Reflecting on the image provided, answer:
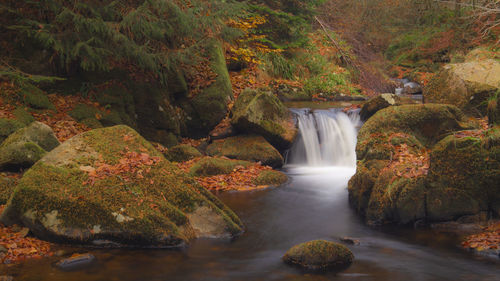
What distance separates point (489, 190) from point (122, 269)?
507cm

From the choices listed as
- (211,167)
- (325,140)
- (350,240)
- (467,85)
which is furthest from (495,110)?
(211,167)

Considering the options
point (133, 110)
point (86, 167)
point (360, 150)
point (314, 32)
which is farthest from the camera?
point (314, 32)

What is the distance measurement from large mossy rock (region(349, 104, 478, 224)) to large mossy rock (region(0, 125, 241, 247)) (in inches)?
96.5

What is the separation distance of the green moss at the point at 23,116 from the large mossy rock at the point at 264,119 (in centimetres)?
508

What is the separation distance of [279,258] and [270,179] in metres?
4.08

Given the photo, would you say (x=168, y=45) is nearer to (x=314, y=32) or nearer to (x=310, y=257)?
(x=310, y=257)

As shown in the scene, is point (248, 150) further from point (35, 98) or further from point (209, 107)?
point (35, 98)

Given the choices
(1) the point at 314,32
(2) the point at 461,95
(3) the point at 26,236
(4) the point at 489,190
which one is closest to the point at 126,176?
(3) the point at 26,236

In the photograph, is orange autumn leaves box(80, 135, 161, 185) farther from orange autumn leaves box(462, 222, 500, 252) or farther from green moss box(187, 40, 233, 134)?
green moss box(187, 40, 233, 134)

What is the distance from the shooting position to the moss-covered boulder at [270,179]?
9.16m

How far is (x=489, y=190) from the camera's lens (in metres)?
5.73

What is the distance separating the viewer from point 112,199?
521cm

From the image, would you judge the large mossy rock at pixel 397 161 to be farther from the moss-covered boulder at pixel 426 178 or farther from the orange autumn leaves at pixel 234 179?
the orange autumn leaves at pixel 234 179

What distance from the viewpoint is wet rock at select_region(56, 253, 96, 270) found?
14.9 feet
